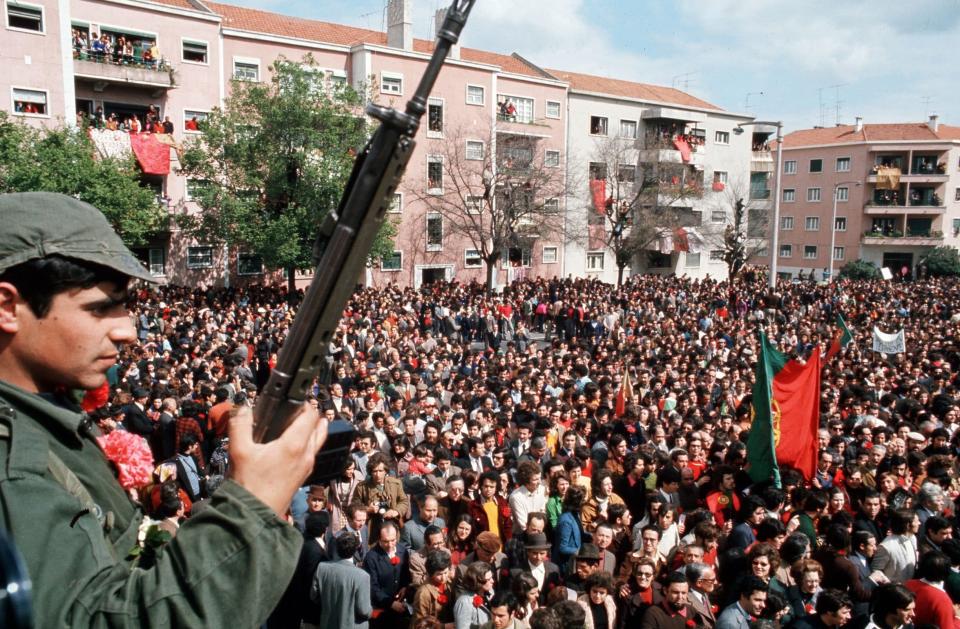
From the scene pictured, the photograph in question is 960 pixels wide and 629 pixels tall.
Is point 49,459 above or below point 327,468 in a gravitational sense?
above

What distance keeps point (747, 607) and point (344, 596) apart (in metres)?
2.80

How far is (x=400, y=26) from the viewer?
34750 millimetres

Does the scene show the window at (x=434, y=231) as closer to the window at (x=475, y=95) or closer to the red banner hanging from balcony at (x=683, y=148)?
the window at (x=475, y=95)

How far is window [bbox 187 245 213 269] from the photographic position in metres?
28.3

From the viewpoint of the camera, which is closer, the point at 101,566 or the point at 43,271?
the point at 101,566

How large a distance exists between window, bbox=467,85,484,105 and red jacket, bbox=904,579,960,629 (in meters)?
33.8

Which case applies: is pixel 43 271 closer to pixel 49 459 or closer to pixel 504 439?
pixel 49 459

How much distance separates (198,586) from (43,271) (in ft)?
2.06

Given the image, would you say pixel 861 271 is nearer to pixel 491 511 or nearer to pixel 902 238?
pixel 902 238

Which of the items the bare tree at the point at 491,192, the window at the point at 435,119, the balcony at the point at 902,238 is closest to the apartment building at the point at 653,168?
the bare tree at the point at 491,192

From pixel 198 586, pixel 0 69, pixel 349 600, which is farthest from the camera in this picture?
pixel 0 69

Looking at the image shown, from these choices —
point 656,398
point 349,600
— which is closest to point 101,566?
point 349,600

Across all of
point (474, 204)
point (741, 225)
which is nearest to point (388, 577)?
point (474, 204)

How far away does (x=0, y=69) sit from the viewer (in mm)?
23484
